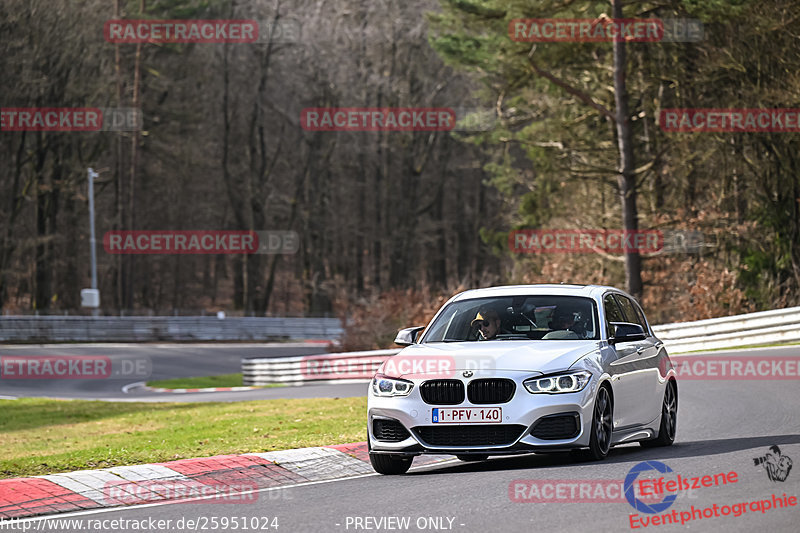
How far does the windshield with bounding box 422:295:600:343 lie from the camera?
11.4 m

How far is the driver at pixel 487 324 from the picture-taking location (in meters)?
11.4

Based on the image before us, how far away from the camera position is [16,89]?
57250 mm

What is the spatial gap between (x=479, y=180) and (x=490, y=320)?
222ft

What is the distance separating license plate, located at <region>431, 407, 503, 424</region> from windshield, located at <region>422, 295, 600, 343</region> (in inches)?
49.4

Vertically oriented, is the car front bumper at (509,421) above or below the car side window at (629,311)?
below

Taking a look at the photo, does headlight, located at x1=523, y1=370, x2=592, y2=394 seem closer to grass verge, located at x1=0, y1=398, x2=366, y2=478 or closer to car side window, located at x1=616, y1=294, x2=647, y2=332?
car side window, located at x1=616, y1=294, x2=647, y2=332

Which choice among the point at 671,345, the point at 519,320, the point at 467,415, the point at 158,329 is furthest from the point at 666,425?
the point at 158,329

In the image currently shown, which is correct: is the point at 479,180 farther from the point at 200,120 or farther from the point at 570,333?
the point at 570,333

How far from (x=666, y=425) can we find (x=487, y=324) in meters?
2.36

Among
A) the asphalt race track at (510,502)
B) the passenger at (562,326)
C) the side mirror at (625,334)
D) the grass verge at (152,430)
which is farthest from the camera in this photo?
the grass verge at (152,430)

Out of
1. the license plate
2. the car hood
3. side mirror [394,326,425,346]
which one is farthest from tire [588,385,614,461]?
side mirror [394,326,425,346]

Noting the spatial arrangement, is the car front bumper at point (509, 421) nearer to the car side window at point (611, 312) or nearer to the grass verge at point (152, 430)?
the car side window at point (611, 312)

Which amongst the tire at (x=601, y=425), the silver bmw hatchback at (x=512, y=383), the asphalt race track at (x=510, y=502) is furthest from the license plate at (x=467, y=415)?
the tire at (x=601, y=425)

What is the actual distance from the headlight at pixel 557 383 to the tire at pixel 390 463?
1333 millimetres
